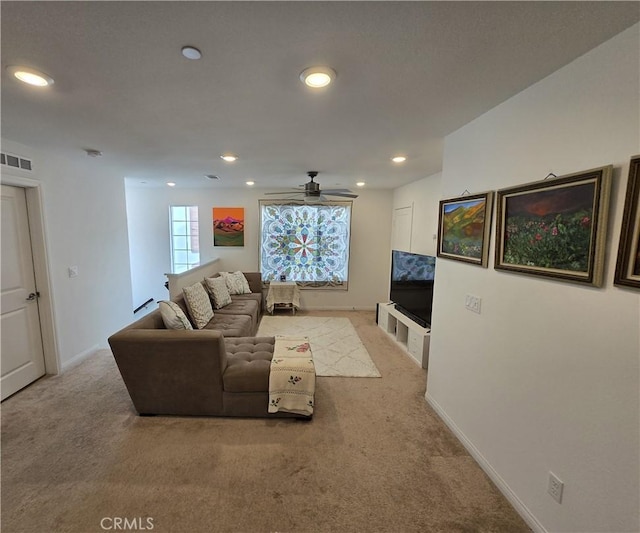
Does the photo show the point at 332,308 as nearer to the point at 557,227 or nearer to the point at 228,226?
the point at 228,226

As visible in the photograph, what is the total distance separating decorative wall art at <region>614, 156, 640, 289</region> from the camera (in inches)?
42.5

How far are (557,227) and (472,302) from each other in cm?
79

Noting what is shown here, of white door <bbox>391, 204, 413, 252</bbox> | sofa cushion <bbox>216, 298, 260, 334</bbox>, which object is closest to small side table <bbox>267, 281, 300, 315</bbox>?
sofa cushion <bbox>216, 298, 260, 334</bbox>

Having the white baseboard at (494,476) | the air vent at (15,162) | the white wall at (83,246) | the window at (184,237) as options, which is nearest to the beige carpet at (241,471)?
the white baseboard at (494,476)

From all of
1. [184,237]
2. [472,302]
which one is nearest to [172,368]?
[472,302]

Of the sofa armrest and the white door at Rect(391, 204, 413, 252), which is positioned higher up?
the white door at Rect(391, 204, 413, 252)

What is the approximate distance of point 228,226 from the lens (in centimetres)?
558

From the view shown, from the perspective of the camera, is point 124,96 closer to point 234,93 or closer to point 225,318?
point 234,93

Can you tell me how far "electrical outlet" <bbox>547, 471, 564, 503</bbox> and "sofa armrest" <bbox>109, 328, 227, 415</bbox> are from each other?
2.21 metres

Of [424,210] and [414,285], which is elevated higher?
[424,210]

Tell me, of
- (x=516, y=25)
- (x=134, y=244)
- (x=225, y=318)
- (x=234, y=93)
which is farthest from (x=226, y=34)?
(x=134, y=244)

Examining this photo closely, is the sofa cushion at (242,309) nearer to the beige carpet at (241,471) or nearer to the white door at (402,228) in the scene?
the beige carpet at (241,471)

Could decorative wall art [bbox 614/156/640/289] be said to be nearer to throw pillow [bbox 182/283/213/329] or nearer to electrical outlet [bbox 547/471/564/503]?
electrical outlet [bbox 547/471/564/503]

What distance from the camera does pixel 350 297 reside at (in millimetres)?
5836
